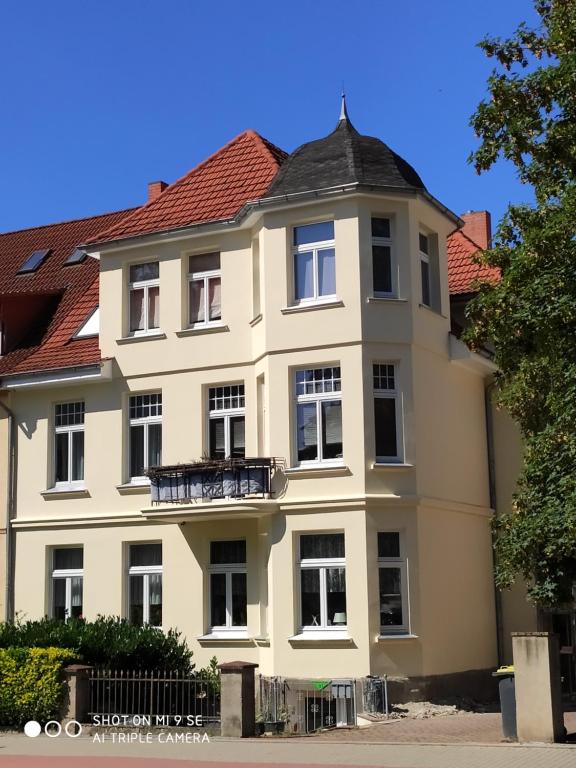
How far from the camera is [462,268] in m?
26.9

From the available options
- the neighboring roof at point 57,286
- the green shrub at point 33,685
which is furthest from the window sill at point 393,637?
the neighboring roof at point 57,286

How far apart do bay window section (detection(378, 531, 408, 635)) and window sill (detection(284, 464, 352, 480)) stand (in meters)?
1.41

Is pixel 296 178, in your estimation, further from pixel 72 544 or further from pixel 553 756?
pixel 553 756

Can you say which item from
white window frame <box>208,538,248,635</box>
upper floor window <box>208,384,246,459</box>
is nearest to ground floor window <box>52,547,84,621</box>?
white window frame <box>208,538,248,635</box>

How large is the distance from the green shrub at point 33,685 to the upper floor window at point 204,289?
7920mm

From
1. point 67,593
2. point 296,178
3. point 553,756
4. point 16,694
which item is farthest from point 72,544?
point 553,756

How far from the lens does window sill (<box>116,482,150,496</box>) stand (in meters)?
23.7

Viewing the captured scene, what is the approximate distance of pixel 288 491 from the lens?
2139 centimetres

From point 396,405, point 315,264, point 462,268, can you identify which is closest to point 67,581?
point 396,405

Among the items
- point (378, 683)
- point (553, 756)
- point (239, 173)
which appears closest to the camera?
point (553, 756)

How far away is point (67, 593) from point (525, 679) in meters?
12.5

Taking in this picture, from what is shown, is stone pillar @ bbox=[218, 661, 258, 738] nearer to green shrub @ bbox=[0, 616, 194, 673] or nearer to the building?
green shrub @ bbox=[0, 616, 194, 673]

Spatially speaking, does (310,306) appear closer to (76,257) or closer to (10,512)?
(10,512)

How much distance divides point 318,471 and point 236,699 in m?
5.22
